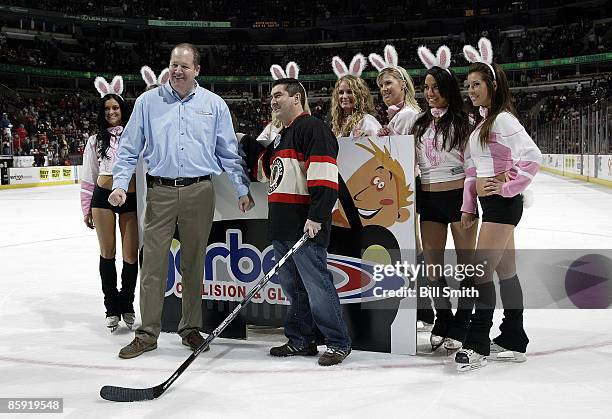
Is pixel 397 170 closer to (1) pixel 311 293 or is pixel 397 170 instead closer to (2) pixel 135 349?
(1) pixel 311 293

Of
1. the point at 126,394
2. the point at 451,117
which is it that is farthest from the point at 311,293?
the point at 451,117

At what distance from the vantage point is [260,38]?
4441cm

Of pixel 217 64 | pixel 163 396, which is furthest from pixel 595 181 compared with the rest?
pixel 217 64

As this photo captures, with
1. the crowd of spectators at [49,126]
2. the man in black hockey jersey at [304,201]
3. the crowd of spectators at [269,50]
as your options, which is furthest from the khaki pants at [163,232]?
the crowd of spectators at [269,50]

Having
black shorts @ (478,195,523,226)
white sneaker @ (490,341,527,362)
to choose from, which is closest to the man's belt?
black shorts @ (478,195,523,226)

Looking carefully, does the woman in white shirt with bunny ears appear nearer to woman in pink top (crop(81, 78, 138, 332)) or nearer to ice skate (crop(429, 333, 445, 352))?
ice skate (crop(429, 333, 445, 352))

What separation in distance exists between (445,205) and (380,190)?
326 millimetres

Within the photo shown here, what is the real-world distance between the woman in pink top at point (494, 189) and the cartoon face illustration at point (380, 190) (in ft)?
1.06

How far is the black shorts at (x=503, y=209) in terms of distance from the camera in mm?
3107

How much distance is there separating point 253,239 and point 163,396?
1.18 m

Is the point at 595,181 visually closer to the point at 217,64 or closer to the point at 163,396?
the point at 163,396

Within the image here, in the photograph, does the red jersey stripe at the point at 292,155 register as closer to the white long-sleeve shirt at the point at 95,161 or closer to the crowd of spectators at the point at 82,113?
the white long-sleeve shirt at the point at 95,161

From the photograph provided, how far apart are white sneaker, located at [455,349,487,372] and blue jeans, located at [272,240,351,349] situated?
54 cm

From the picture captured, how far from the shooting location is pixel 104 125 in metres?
4.00
